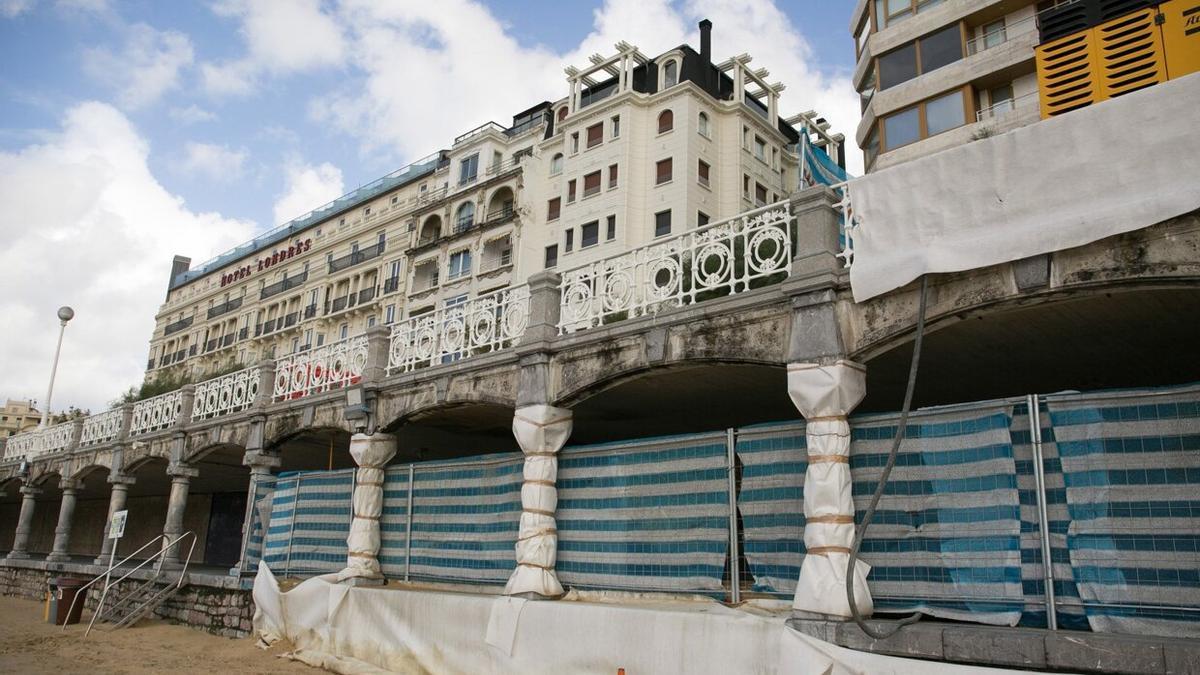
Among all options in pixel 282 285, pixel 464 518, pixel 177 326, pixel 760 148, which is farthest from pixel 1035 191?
pixel 177 326

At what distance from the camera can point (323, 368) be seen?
14.7 m

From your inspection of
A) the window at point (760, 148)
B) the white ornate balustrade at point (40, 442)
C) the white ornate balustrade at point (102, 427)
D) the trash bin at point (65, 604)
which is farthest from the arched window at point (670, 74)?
the trash bin at point (65, 604)

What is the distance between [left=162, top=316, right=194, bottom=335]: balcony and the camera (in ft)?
205

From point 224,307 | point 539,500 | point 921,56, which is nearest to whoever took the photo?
point 539,500

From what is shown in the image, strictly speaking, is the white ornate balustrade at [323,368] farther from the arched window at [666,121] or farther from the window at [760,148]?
the window at [760,148]

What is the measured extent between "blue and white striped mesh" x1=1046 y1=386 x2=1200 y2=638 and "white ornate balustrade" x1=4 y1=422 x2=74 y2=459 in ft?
80.9

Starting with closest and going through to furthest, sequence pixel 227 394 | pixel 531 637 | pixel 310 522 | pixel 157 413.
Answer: pixel 531 637 → pixel 310 522 → pixel 227 394 → pixel 157 413

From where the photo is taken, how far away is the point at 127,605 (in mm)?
16422

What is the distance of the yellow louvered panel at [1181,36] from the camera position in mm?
9609

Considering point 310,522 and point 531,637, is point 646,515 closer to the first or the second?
point 531,637

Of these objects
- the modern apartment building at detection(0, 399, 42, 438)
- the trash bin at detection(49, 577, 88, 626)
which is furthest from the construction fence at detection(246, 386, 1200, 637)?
the modern apartment building at detection(0, 399, 42, 438)

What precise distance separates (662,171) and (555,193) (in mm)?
6003

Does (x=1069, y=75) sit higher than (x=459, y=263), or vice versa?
(x=459, y=263)

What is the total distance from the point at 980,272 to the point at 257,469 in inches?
510
